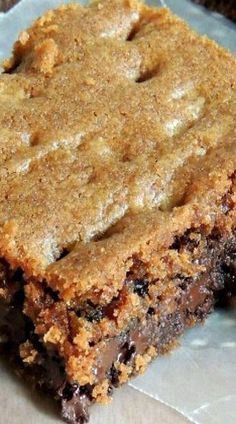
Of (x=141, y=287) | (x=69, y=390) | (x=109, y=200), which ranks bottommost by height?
(x=69, y=390)

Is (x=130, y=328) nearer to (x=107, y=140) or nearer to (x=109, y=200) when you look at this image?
(x=109, y=200)

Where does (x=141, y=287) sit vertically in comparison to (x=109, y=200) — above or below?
below

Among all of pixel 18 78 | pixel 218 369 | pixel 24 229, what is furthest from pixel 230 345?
pixel 18 78

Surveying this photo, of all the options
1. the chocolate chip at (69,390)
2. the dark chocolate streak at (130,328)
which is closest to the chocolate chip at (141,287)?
the dark chocolate streak at (130,328)

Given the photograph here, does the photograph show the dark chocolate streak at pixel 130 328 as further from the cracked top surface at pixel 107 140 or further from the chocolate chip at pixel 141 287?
the cracked top surface at pixel 107 140

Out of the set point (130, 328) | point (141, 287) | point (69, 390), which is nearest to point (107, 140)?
point (141, 287)

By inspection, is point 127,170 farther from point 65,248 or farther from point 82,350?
point 82,350

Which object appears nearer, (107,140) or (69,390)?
(69,390)
